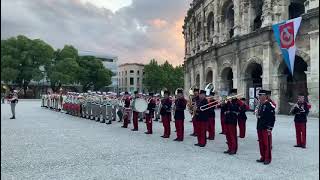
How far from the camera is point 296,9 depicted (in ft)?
86.8

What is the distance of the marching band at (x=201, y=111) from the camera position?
8.23 meters

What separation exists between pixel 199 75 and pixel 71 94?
17.4 metres

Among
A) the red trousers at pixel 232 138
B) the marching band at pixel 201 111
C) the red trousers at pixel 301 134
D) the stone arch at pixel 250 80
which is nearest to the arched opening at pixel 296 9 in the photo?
the stone arch at pixel 250 80

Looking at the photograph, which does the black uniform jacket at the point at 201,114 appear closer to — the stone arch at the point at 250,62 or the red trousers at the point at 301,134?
the red trousers at the point at 301,134

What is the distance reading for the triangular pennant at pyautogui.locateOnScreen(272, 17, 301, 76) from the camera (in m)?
18.0

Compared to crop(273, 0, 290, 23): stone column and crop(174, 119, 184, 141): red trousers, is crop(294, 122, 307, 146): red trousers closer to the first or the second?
crop(174, 119, 184, 141): red trousers

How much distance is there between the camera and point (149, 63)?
9288cm

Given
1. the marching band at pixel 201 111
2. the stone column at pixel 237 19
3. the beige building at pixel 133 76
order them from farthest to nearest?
the beige building at pixel 133 76 < the stone column at pixel 237 19 < the marching band at pixel 201 111

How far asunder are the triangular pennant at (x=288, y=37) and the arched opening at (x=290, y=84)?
15.1 feet

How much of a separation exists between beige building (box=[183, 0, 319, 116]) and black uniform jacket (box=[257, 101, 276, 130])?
1377 cm

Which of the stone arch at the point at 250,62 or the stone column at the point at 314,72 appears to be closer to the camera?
the stone column at the point at 314,72

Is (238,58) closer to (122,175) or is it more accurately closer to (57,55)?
(122,175)

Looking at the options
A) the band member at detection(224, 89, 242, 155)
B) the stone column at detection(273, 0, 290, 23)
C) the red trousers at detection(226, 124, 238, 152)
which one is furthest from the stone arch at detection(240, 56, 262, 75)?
the red trousers at detection(226, 124, 238, 152)

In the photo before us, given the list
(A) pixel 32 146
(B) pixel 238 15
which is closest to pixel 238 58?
(B) pixel 238 15
